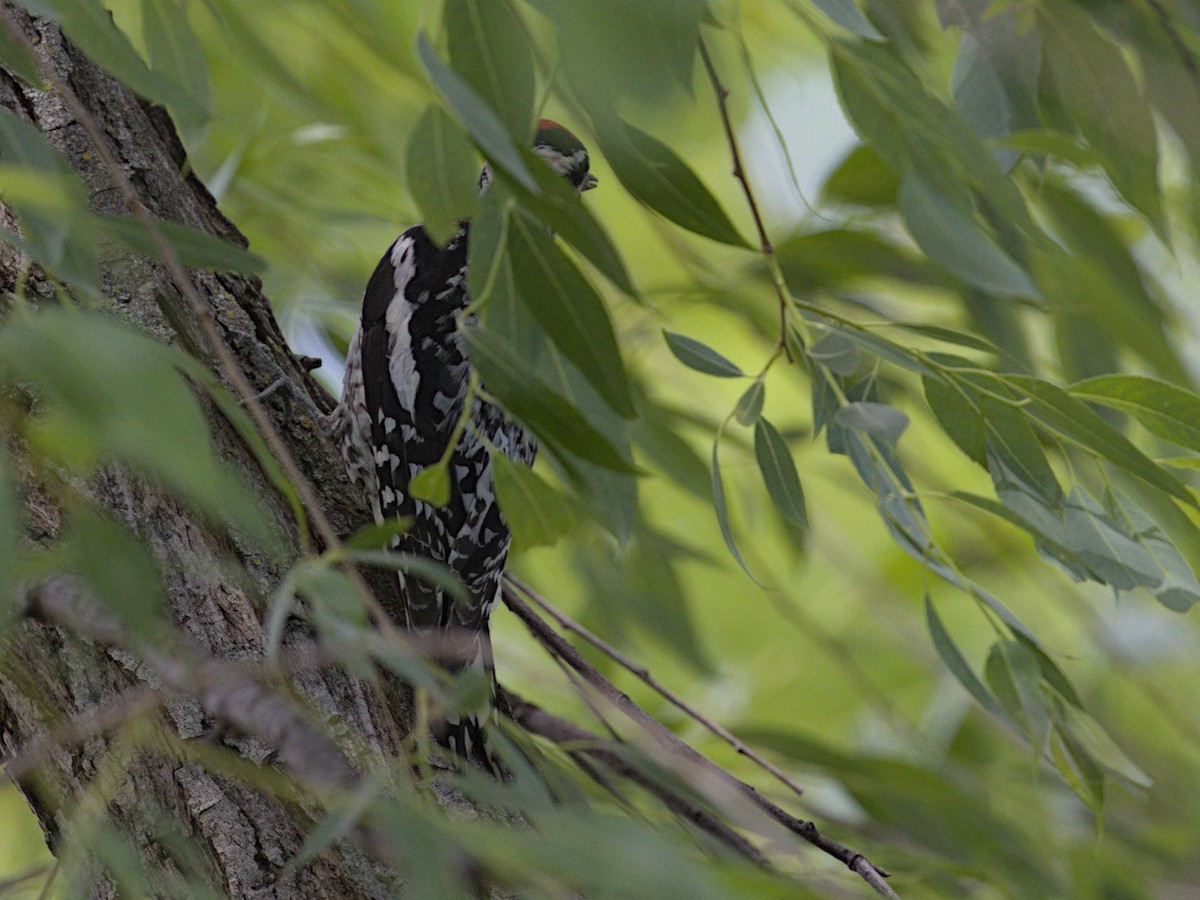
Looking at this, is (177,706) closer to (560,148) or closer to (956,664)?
(956,664)

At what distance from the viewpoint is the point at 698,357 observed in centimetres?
96

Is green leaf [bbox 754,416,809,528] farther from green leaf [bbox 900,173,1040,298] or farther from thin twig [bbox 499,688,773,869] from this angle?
thin twig [bbox 499,688,773,869]

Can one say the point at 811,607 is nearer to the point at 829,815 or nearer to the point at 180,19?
the point at 829,815

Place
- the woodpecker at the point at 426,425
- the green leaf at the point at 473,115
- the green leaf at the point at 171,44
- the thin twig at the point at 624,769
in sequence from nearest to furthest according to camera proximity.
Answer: the green leaf at the point at 473,115 < the green leaf at the point at 171,44 < the thin twig at the point at 624,769 < the woodpecker at the point at 426,425

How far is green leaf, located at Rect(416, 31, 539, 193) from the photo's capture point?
647 mm

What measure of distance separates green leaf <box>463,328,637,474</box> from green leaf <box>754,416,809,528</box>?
242 millimetres

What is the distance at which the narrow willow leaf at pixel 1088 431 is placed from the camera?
971 mm

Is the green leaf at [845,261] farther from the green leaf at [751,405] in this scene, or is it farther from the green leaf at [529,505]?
the green leaf at [529,505]

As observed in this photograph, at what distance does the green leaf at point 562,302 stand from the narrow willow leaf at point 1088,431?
383 mm

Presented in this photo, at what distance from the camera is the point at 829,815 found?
1.54m

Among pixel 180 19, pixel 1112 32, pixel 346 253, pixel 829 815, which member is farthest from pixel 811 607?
pixel 180 19

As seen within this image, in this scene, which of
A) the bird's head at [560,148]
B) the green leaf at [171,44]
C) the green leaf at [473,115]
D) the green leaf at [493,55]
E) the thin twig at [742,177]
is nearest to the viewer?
the green leaf at [473,115]

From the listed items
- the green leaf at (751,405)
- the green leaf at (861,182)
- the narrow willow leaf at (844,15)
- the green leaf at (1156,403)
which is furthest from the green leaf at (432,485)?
the green leaf at (861,182)

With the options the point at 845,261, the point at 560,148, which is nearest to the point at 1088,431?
the point at 845,261
